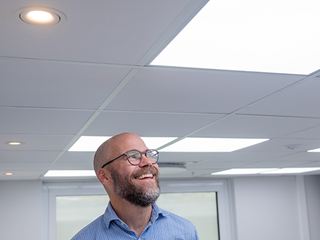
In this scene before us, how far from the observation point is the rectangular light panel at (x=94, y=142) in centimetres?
278

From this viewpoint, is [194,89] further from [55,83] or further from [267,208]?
[267,208]

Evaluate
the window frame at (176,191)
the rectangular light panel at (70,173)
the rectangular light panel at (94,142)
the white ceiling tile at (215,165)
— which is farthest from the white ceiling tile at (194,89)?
the window frame at (176,191)

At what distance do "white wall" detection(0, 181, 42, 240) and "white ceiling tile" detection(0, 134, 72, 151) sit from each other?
7.56 feet

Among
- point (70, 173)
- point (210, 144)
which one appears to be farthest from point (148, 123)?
point (70, 173)

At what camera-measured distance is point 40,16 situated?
1.08m

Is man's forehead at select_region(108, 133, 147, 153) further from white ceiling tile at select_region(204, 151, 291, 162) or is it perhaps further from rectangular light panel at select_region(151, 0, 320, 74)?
white ceiling tile at select_region(204, 151, 291, 162)

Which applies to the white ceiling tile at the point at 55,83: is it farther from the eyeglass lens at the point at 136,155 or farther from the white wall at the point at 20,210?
the white wall at the point at 20,210

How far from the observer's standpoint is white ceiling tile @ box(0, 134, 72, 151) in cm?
261

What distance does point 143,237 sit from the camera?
4.22 feet

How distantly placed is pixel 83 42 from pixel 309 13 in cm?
69

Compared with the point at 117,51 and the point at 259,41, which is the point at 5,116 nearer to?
the point at 117,51

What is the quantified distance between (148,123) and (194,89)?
0.68m

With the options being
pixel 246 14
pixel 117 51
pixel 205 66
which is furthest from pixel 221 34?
pixel 117 51

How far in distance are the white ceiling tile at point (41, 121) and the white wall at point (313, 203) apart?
508 cm
